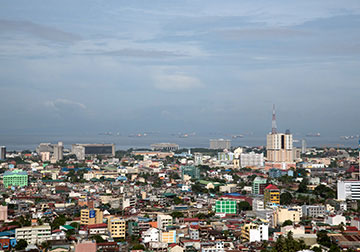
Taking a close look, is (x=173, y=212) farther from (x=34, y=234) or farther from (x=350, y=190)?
(x=350, y=190)

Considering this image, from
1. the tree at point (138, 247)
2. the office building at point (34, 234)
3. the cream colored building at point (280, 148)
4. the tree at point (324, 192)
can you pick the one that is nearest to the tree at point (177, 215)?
the office building at point (34, 234)

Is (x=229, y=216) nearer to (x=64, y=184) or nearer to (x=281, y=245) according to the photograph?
(x=281, y=245)

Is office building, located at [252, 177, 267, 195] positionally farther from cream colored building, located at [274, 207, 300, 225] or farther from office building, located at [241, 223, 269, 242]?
office building, located at [241, 223, 269, 242]

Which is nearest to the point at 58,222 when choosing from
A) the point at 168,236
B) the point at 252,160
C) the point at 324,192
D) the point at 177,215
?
the point at 177,215

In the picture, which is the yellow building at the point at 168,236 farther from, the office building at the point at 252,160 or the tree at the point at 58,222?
the office building at the point at 252,160

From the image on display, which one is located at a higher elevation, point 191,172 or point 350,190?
point 350,190

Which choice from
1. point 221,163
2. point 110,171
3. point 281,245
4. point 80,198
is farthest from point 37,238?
point 221,163
